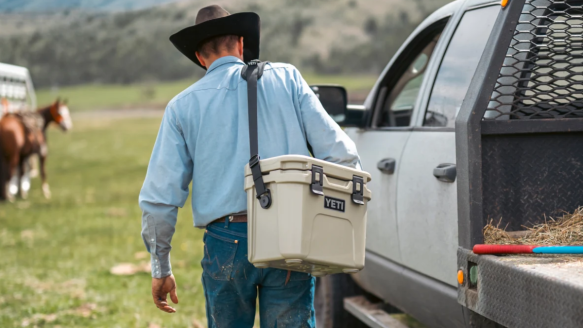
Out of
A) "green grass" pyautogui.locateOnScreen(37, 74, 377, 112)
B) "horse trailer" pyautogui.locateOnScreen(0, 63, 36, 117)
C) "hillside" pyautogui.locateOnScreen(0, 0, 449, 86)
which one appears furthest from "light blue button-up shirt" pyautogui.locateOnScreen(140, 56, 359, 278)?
"hillside" pyautogui.locateOnScreen(0, 0, 449, 86)

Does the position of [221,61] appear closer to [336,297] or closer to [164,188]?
[164,188]

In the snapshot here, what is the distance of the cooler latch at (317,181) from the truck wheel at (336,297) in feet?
7.34

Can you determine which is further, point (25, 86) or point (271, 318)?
point (25, 86)

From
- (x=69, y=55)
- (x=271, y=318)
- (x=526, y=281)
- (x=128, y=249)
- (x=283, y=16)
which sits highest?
(x=283, y=16)

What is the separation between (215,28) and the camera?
9.94ft

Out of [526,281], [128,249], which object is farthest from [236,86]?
[128,249]

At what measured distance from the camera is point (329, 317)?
4.76 meters

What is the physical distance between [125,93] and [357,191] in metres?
81.8

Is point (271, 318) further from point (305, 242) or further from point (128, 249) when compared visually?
point (128, 249)

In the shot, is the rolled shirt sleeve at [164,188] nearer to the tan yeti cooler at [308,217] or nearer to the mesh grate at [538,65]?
the tan yeti cooler at [308,217]

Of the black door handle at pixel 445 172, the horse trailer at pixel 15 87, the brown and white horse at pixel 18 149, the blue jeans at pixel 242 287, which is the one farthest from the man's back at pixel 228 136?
the horse trailer at pixel 15 87

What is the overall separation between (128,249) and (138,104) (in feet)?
205

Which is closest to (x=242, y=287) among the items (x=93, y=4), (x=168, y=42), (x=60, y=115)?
(x=93, y=4)

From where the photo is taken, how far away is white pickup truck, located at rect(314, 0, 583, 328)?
2.40 m
